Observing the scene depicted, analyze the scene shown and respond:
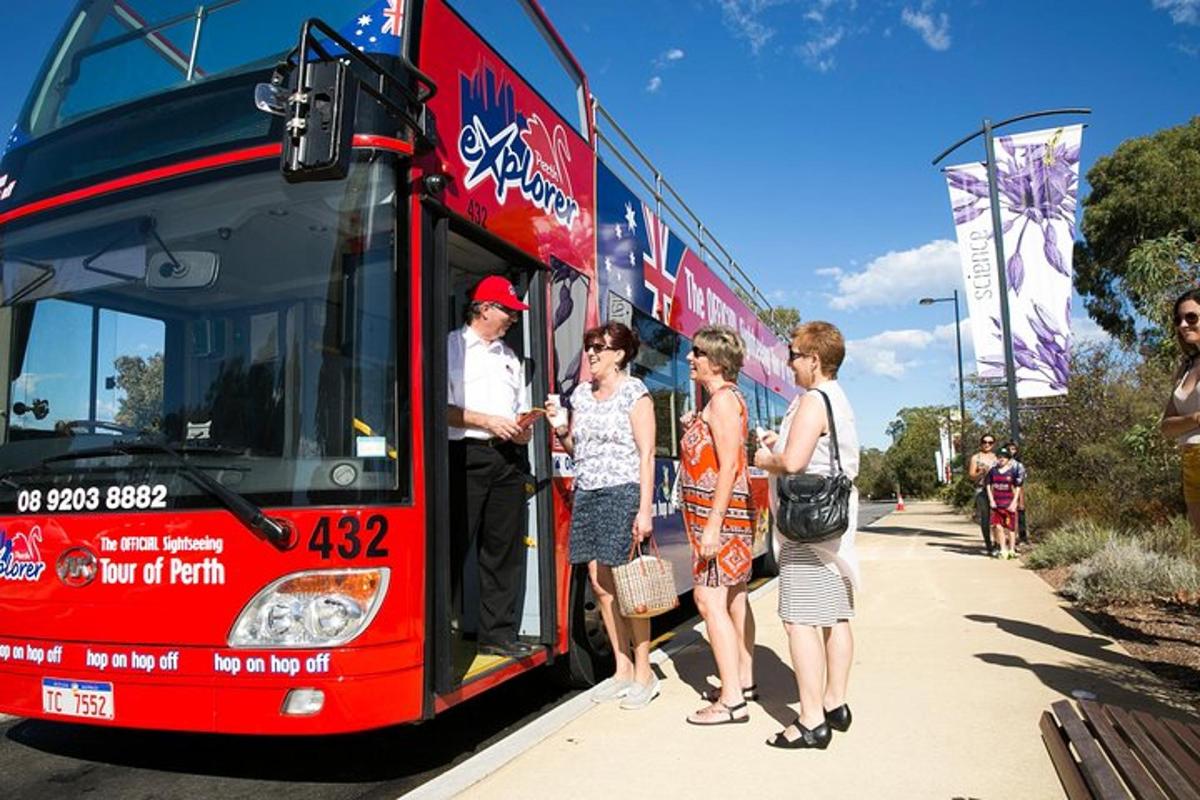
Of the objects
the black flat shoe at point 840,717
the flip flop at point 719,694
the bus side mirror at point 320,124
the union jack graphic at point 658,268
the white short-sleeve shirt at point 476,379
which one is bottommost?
the flip flop at point 719,694

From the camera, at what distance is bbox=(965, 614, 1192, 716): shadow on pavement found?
14.8 ft

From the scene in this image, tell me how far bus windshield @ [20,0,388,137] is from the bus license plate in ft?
8.36

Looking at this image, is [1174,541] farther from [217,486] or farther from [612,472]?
[217,486]

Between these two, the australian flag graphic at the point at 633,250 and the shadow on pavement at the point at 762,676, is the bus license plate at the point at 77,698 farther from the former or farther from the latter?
the australian flag graphic at the point at 633,250

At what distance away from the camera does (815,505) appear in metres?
3.67

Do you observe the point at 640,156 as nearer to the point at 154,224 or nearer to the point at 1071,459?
the point at 154,224

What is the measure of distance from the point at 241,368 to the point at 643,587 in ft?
7.00

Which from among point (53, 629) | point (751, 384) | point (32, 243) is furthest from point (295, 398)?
point (751, 384)

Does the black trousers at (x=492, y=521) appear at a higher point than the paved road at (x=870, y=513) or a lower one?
higher

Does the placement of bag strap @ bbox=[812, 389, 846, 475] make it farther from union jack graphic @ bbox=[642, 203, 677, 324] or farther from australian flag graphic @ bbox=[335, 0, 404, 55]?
union jack graphic @ bbox=[642, 203, 677, 324]

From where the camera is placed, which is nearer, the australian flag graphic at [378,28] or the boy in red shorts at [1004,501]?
the australian flag graphic at [378,28]

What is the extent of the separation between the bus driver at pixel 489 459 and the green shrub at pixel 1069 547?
27.3ft

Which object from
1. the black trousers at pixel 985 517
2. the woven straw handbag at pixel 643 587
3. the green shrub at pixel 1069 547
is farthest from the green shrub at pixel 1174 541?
the woven straw handbag at pixel 643 587

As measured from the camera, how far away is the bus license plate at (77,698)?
3305 millimetres
